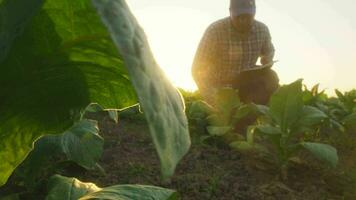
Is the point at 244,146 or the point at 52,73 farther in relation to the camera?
the point at 244,146

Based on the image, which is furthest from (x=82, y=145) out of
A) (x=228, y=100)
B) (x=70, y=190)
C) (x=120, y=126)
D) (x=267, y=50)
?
(x=267, y=50)

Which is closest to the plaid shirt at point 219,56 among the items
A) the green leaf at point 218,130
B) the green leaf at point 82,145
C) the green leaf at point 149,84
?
the green leaf at point 218,130

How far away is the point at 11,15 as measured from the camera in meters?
0.62

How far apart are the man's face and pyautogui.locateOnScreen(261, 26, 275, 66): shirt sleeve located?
0.39 metres

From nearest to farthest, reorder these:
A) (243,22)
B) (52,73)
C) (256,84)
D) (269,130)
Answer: (52,73)
(269,130)
(256,84)
(243,22)

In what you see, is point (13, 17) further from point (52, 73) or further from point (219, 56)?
point (219, 56)

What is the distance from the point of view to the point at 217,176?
313 centimetres

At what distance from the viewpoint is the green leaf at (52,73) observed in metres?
0.72

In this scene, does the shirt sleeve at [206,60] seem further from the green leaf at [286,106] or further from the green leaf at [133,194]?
the green leaf at [133,194]

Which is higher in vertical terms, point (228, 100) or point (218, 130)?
point (228, 100)

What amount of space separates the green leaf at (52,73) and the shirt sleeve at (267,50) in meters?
5.06

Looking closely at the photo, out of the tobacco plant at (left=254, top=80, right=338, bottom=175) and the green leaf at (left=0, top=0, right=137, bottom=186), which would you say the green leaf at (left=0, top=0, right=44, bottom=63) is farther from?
the tobacco plant at (left=254, top=80, right=338, bottom=175)

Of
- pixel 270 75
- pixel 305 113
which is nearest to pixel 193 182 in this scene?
pixel 305 113

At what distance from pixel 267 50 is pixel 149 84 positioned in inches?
218
